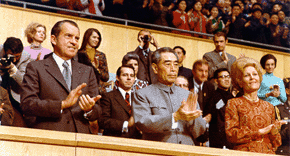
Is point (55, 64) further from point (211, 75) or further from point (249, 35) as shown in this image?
point (249, 35)

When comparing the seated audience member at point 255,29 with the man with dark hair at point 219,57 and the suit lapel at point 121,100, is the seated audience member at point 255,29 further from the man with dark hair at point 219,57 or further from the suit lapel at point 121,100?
the suit lapel at point 121,100

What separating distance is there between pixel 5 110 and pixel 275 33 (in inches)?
183

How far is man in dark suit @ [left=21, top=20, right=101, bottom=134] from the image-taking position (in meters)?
2.61

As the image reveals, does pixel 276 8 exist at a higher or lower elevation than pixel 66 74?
higher

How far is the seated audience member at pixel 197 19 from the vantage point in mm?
6273

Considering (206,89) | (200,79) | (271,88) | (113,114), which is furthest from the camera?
(271,88)

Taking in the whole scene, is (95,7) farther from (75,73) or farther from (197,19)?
(75,73)

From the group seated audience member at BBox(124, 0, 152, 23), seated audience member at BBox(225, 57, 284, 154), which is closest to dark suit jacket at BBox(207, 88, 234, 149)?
seated audience member at BBox(225, 57, 284, 154)

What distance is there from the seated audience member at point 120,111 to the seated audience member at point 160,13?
2431mm

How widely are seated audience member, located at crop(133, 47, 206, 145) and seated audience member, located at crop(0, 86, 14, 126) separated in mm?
1116

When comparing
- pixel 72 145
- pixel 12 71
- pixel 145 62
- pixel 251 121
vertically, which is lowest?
pixel 72 145

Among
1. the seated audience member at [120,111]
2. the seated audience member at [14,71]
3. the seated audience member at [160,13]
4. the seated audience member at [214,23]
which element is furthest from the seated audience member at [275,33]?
the seated audience member at [14,71]

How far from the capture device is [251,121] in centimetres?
284

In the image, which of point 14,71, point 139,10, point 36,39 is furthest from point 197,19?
point 14,71
